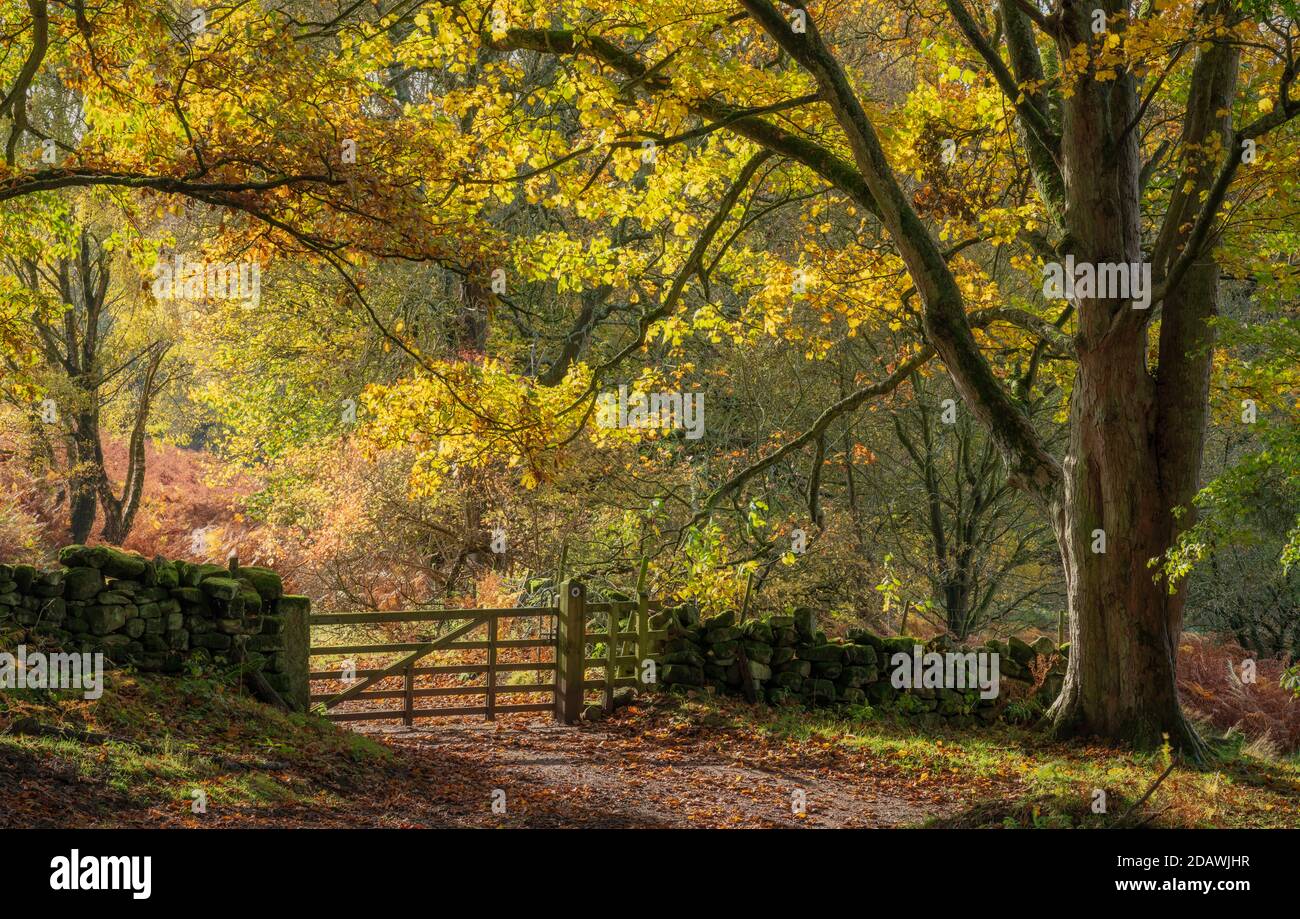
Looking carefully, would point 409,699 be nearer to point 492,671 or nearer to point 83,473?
point 492,671

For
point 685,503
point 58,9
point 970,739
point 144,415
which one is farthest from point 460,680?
point 144,415

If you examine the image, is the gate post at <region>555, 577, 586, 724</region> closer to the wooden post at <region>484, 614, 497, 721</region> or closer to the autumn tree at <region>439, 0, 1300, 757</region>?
the wooden post at <region>484, 614, 497, 721</region>

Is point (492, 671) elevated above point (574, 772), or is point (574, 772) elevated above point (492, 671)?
point (492, 671)

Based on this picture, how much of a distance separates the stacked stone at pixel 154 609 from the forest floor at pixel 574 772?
0.39m

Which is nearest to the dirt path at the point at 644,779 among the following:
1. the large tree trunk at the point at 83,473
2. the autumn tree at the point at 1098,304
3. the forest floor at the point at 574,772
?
the forest floor at the point at 574,772

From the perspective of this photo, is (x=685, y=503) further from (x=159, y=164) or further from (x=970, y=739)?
(x=159, y=164)

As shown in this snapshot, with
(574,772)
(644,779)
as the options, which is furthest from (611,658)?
(644,779)

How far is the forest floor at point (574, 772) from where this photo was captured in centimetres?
689

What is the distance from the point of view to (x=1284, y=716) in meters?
13.6

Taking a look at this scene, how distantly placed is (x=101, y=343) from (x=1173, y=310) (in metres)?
19.5

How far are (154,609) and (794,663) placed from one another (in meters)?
6.23

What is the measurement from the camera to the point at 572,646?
1185 cm

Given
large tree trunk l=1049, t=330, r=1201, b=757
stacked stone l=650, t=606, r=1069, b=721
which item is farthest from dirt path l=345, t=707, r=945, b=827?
large tree trunk l=1049, t=330, r=1201, b=757

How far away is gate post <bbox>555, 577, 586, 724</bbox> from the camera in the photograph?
1183cm
